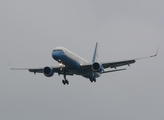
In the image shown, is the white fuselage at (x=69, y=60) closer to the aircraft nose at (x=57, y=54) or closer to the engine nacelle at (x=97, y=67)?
the aircraft nose at (x=57, y=54)

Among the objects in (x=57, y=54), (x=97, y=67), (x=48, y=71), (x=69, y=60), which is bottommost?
(x=48, y=71)

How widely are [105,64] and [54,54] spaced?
9986 millimetres

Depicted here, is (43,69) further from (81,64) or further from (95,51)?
(95,51)

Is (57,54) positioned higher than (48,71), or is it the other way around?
(57,54)

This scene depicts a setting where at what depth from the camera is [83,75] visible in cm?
8144

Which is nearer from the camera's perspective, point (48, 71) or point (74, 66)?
point (74, 66)

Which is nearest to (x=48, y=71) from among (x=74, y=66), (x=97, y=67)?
(x=74, y=66)

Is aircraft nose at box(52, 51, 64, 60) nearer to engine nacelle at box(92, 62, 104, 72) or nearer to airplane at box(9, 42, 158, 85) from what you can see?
airplane at box(9, 42, 158, 85)

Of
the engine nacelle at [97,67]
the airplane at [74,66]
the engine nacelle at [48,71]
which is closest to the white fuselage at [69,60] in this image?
the airplane at [74,66]

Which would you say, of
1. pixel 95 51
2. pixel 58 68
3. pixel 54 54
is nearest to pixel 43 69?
pixel 58 68

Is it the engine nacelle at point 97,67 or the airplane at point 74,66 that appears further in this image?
the engine nacelle at point 97,67

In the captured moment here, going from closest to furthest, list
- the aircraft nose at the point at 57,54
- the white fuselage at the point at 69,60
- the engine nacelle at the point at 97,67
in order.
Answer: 1. the aircraft nose at the point at 57,54
2. the white fuselage at the point at 69,60
3. the engine nacelle at the point at 97,67

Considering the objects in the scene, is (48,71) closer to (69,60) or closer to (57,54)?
(69,60)

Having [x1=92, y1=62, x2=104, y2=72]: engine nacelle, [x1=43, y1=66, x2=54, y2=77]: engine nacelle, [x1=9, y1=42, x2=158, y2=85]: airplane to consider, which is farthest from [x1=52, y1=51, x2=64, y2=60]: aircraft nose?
[x1=92, y1=62, x2=104, y2=72]: engine nacelle
